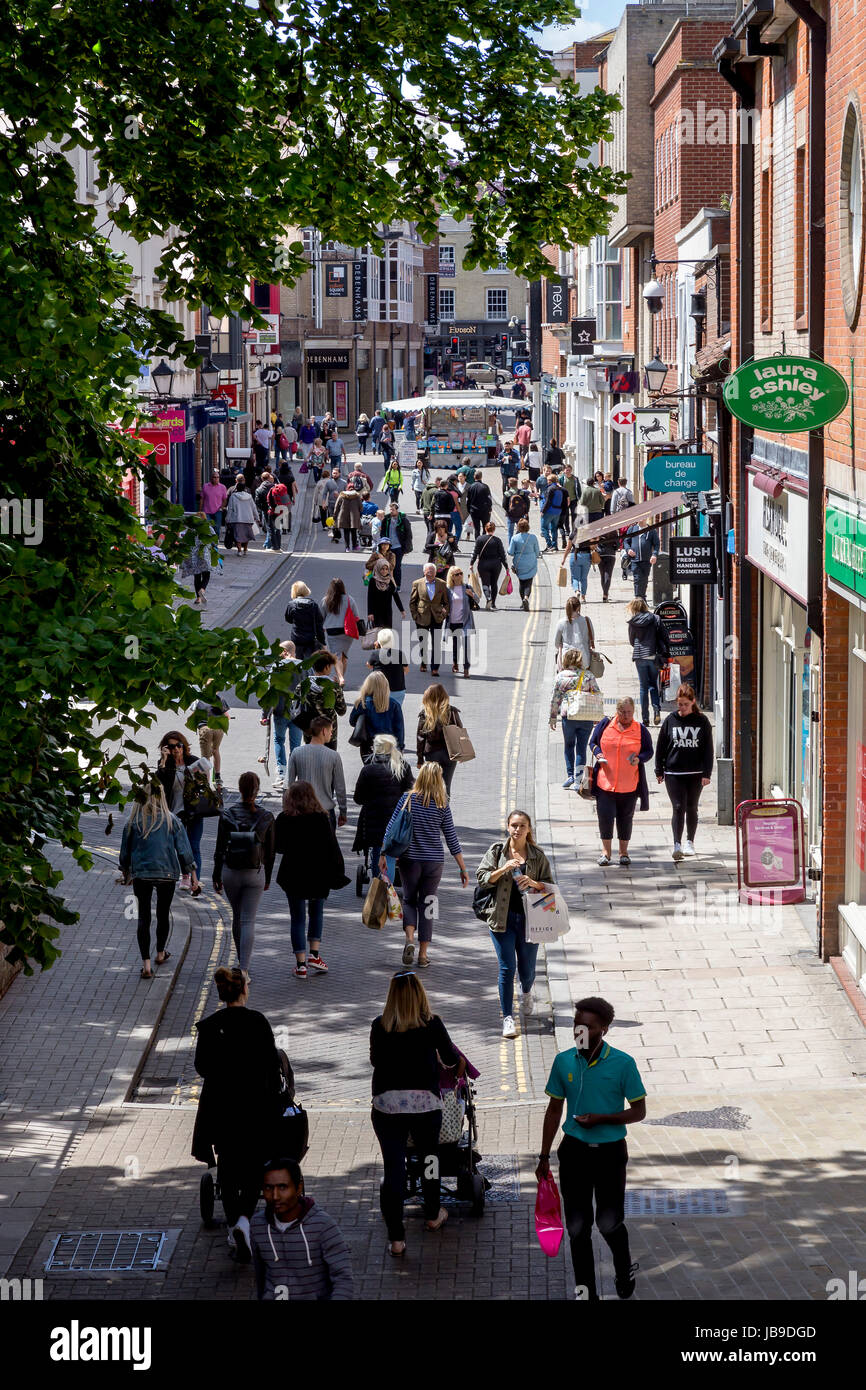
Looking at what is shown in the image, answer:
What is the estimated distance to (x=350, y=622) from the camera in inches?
850

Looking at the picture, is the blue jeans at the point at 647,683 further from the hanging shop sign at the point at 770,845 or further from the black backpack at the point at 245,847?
the black backpack at the point at 245,847

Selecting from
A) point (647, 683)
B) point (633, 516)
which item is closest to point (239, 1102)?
point (647, 683)

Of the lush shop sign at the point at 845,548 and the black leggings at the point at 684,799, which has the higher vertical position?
the lush shop sign at the point at 845,548

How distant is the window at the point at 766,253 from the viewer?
55.8 ft

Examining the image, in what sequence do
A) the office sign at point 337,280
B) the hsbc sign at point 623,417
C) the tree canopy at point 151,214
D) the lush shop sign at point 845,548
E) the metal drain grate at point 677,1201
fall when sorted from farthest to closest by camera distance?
the office sign at point 337,280
the hsbc sign at point 623,417
the lush shop sign at point 845,548
the metal drain grate at point 677,1201
the tree canopy at point 151,214

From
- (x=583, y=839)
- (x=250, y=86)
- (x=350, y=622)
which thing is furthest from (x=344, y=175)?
(x=350, y=622)

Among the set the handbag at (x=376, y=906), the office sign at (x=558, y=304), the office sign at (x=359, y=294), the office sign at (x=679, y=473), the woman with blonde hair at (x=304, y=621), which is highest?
the office sign at (x=359, y=294)

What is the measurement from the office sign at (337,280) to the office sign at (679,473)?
72.0 meters

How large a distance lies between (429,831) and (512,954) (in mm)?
1493

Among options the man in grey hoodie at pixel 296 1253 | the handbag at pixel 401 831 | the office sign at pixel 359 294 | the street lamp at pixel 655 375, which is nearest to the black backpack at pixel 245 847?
the handbag at pixel 401 831

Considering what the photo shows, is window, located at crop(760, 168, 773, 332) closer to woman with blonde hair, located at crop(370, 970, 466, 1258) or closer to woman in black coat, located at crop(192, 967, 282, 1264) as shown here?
woman with blonde hair, located at crop(370, 970, 466, 1258)

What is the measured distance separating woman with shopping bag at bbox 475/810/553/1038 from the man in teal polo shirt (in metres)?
3.74

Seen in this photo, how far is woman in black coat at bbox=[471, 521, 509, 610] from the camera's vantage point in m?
31.2

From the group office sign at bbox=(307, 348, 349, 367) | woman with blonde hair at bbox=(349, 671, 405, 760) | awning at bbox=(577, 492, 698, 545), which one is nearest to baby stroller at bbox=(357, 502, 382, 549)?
awning at bbox=(577, 492, 698, 545)
